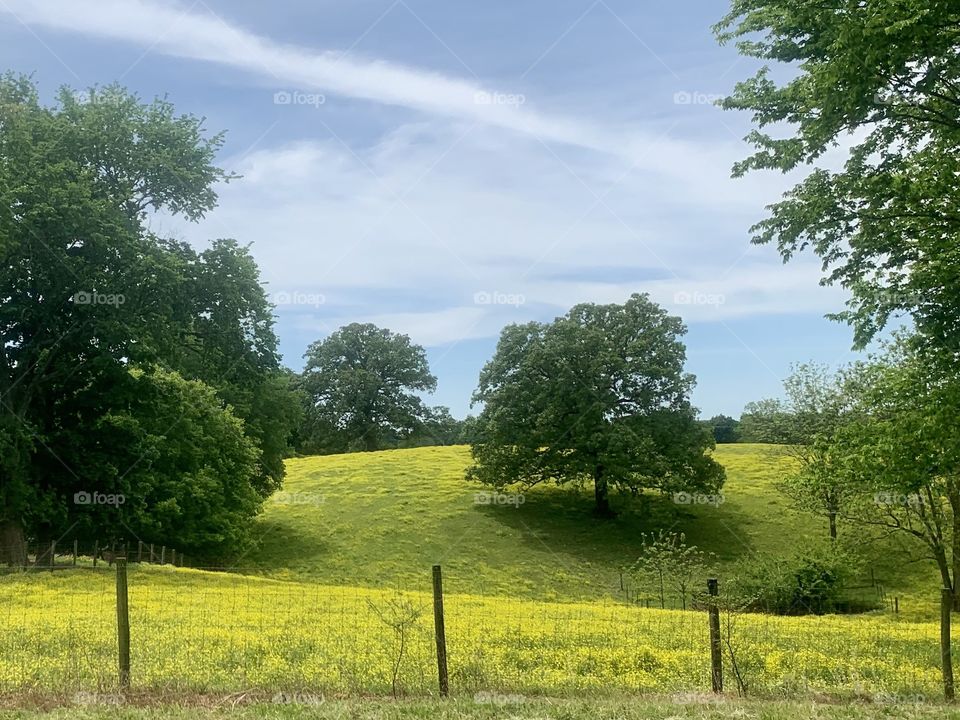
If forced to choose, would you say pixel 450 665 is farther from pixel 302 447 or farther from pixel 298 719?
pixel 302 447

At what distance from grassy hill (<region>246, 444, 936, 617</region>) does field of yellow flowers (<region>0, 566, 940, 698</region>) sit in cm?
1788

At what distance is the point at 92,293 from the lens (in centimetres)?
3150

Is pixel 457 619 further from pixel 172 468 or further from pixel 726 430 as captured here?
pixel 726 430

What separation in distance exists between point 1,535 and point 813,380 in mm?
42268

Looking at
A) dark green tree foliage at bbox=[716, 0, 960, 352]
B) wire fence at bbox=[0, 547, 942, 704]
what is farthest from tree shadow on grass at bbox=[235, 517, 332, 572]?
dark green tree foliage at bbox=[716, 0, 960, 352]

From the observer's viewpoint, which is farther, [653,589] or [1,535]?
[653,589]

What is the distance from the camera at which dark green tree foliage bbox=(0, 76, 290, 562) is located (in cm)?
3127

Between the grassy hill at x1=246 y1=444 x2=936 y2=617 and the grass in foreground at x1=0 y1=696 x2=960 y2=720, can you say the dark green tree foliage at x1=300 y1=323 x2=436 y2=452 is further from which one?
the grass in foreground at x1=0 y1=696 x2=960 y2=720

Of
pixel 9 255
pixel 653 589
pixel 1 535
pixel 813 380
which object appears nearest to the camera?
pixel 9 255

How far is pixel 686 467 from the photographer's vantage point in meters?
52.2

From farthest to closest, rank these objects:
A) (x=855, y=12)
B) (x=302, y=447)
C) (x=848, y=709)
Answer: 1. (x=302, y=447)
2. (x=855, y=12)
3. (x=848, y=709)

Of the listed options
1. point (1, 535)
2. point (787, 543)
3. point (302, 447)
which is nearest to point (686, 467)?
point (787, 543)

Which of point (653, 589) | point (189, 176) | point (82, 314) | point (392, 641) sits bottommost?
point (653, 589)

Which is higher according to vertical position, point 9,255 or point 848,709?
point 9,255
